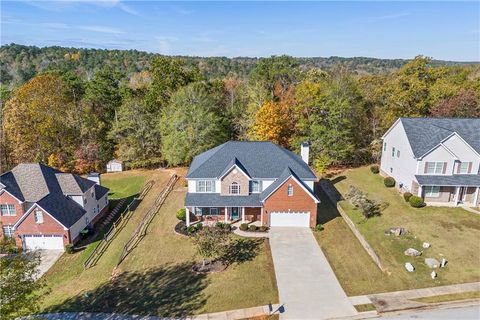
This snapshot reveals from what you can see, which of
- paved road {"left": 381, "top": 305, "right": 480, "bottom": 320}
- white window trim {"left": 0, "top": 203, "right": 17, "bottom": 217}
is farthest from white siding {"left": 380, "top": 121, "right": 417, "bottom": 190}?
white window trim {"left": 0, "top": 203, "right": 17, "bottom": 217}

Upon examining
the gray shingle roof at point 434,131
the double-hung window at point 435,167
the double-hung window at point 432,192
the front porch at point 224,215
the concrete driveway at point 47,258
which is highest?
the gray shingle roof at point 434,131

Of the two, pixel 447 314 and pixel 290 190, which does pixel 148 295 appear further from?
pixel 447 314

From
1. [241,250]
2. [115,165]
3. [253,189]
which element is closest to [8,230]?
[115,165]

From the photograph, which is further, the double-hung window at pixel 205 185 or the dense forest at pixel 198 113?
the dense forest at pixel 198 113

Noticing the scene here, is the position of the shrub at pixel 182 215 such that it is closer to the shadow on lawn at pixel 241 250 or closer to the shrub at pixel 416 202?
the shadow on lawn at pixel 241 250

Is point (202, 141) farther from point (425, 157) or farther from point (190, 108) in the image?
point (425, 157)

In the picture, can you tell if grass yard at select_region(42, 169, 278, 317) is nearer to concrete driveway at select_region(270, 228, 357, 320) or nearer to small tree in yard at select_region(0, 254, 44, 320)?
concrete driveway at select_region(270, 228, 357, 320)

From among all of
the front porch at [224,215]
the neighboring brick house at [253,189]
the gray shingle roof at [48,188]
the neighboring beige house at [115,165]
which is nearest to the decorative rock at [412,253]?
the neighboring brick house at [253,189]
